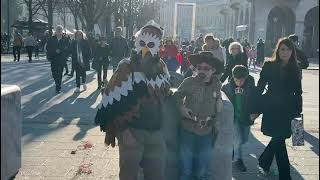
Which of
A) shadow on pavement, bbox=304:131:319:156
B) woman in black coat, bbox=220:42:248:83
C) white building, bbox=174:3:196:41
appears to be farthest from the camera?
white building, bbox=174:3:196:41

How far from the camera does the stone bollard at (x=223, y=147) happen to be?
4910 millimetres

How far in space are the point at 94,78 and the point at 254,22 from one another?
1477 inches

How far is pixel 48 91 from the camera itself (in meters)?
13.1

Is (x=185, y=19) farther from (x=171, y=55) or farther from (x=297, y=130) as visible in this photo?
(x=297, y=130)

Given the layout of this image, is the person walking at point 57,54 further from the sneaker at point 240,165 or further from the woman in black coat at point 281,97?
the woman in black coat at point 281,97

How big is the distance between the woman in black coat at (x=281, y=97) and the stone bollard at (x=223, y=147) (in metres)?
0.60

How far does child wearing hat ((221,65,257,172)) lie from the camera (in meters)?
5.96

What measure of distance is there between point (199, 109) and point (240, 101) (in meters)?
1.60

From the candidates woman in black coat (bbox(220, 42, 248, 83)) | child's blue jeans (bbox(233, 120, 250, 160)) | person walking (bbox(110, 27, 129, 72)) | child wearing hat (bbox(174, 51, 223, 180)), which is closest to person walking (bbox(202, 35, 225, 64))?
woman in black coat (bbox(220, 42, 248, 83))

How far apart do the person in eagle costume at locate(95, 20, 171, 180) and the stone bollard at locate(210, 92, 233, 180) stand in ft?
3.20

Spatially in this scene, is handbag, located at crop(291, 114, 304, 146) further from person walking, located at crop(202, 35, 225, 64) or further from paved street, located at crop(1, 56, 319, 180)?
person walking, located at crop(202, 35, 225, 64)

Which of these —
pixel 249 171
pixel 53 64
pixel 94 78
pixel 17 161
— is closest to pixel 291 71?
pixel 249 171

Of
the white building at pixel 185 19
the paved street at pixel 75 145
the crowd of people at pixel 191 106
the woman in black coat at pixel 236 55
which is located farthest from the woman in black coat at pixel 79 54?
the white building at pixel 185 19

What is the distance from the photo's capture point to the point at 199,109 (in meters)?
4.55
